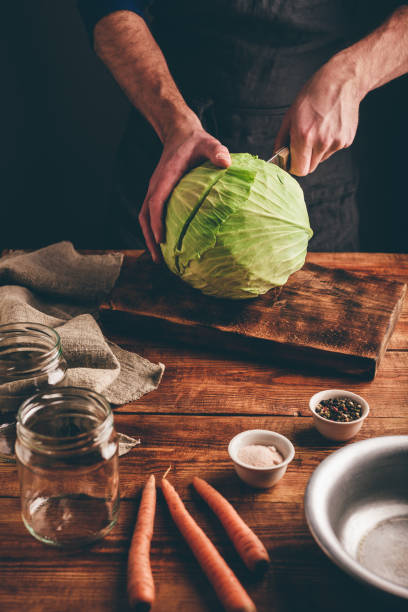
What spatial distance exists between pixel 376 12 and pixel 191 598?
2.35m

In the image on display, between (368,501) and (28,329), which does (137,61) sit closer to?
(28,329)

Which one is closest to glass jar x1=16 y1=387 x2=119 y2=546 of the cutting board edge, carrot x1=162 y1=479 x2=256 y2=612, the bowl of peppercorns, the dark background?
carrot x1=162 y1=479 x2=256 y2=612

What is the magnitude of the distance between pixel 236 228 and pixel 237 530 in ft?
3.05

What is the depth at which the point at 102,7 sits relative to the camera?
2244 mm

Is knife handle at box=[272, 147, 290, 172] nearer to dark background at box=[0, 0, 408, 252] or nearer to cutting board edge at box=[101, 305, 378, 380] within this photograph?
cutting board edge at box=[101, 305, 378, 380]

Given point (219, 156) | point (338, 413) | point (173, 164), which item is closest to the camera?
point (338, 413)

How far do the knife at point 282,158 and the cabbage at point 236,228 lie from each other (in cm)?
13

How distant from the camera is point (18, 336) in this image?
1.45 meters

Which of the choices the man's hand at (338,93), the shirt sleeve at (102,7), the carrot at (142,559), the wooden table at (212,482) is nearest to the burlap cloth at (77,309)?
the wooden table at (212,482)

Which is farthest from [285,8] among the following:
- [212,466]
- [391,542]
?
[391,542]

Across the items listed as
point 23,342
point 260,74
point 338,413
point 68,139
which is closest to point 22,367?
point 23,342

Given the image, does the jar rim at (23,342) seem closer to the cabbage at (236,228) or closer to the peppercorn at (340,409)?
the cabbage at (236,228)

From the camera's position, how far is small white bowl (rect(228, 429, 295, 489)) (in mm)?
1215

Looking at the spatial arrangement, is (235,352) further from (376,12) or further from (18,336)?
(376,12)
